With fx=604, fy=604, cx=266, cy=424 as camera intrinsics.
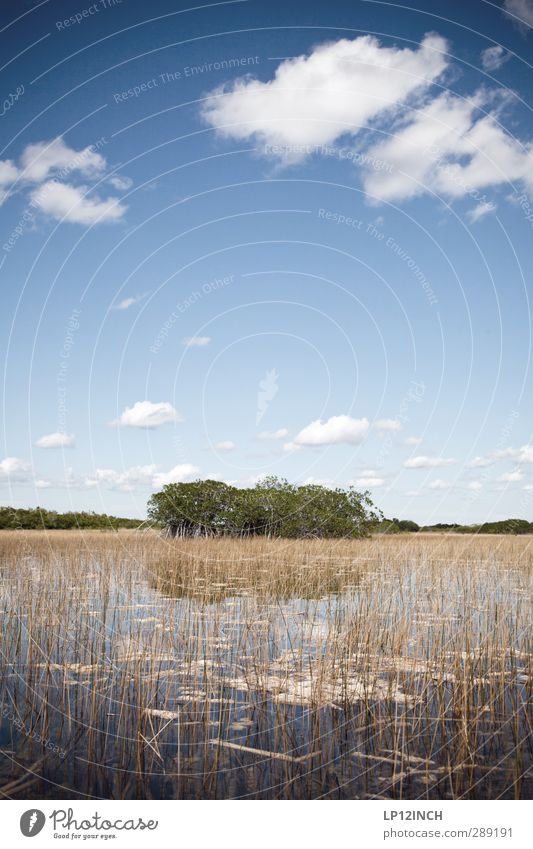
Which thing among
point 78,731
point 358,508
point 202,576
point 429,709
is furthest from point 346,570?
point 358,508

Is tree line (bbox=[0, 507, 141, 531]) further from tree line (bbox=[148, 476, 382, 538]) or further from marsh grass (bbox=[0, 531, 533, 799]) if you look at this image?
marsh grass (bbox=[0, 531, 533, 799])

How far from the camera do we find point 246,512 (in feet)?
96.5

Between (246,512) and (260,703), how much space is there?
23.1 metres

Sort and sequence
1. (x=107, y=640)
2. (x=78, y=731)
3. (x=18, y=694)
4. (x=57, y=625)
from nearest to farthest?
(x=78, y=731) → (x=18, y=694) → (x=107, y=640) → (x=57, y=625)

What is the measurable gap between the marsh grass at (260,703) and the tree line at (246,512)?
17.9 metres

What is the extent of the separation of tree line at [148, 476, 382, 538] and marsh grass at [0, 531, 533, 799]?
17897 millimetres

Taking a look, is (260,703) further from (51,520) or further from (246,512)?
(51,520)

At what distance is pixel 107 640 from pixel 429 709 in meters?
4.49

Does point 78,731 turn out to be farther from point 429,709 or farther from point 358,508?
point 358,508

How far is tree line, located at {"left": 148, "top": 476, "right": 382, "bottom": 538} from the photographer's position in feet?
95.3

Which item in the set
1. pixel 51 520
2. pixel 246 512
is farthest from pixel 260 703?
pixel 51 520

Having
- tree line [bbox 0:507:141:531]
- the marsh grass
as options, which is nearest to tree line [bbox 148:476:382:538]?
tree line [bbox 0:507:141:531]

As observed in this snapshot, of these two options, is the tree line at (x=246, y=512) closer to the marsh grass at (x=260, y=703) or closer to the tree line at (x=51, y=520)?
the tree line at (x=51, y=520)

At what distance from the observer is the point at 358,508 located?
31359mm
